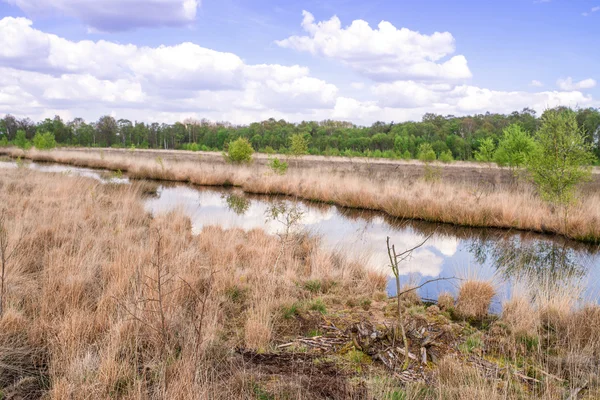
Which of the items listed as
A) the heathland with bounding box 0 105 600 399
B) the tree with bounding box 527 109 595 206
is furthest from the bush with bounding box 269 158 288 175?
the tree with bounding box 527 109 595 206

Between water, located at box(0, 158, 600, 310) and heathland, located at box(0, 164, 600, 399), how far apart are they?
0.94 m

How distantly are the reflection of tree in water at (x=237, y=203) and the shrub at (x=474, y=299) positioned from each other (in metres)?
8.88

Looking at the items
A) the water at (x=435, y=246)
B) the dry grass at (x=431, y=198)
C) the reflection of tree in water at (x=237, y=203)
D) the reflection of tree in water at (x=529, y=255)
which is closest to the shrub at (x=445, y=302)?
the water at (x=435, y=246)

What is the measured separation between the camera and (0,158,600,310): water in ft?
24.2

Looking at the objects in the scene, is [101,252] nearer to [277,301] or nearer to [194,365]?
[277,301]

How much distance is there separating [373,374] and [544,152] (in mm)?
10516

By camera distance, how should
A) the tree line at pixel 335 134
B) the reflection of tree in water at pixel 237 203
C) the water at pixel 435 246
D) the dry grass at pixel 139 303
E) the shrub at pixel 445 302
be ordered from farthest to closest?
the tree line at pixel 335 134
the reflection of tree in water at pixel 237 203
the water at pixel 435 246
the shrub at pixel 445 302
the dry grass at pixel 139 303

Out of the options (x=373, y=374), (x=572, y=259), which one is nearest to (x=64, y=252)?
(x=373, y=374)

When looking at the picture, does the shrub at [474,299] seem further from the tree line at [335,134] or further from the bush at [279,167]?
the tree line at [335,134]

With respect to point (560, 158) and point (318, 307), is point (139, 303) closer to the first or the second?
point (318, 307)

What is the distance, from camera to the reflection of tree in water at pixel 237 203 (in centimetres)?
1431

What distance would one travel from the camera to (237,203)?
1595 centimetres

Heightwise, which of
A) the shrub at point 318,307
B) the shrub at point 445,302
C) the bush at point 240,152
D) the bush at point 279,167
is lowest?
the shrub at point 445,302

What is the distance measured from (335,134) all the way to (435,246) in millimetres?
70769
